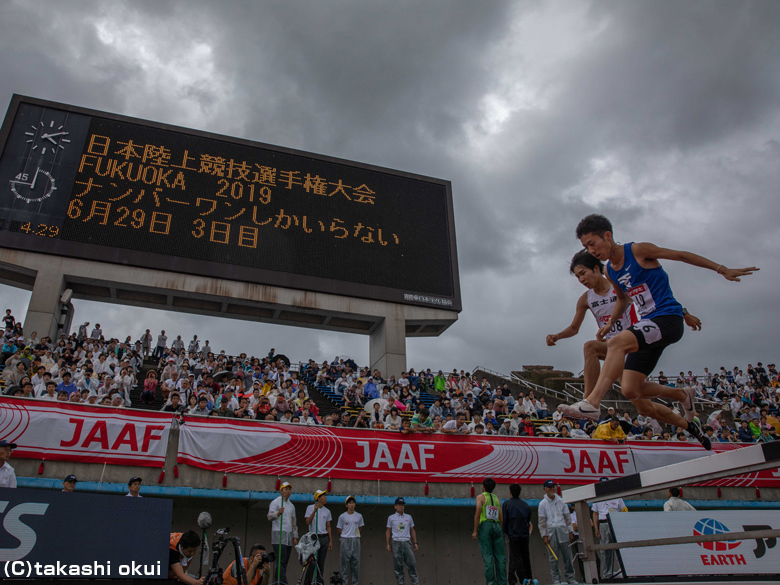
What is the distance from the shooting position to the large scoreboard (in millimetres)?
15797

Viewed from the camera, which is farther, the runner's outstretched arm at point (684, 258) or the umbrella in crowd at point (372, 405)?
the umbrella in crowd at point (372, 405)

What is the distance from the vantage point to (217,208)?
17281 millimetres

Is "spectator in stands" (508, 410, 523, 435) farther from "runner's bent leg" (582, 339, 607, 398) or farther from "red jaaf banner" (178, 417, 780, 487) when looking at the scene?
"runner's bent leg" (582, 339, 607, 398)

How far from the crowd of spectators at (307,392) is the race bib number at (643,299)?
16.1 ft

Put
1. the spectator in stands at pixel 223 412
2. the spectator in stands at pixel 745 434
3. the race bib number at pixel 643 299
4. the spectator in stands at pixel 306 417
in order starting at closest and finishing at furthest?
the race bib number at pixel 643 299 < the spectator in stands at pixel 223 412 < the spectator in stands at pixel 306 417 < the spectator in stands at pixel 745 434

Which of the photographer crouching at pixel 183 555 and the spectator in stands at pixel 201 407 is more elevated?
the spectator in stands at pixel 201 407

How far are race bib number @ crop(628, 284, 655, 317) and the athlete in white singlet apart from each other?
25 cm

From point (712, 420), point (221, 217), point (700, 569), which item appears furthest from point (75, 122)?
point (712, 420)

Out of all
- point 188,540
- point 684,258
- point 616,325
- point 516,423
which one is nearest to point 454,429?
point 516,423

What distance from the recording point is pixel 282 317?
746 inches

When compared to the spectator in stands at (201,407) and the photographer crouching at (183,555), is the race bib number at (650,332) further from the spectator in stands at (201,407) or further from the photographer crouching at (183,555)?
the spectator in stands at (201,407)

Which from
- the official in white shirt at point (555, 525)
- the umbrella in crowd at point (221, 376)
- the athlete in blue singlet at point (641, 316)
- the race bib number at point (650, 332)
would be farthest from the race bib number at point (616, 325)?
the umbrella in crowd at point (221, 376)

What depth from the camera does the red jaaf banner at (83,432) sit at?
860 cm

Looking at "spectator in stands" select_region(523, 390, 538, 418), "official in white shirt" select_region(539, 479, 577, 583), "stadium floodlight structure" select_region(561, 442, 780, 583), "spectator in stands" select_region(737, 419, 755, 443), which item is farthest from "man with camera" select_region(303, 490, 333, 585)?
"spectator in stands" select_region(737, 419, 755, 443)
